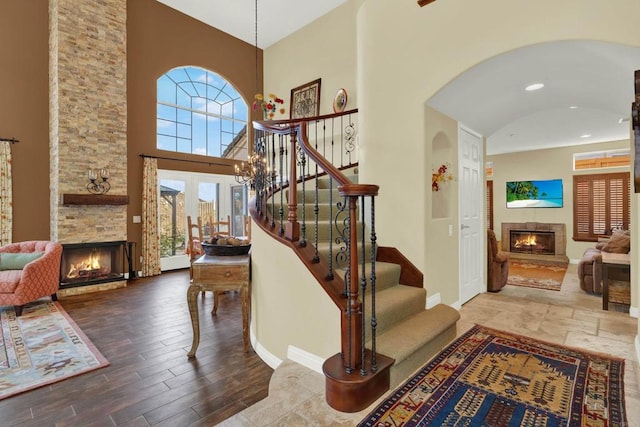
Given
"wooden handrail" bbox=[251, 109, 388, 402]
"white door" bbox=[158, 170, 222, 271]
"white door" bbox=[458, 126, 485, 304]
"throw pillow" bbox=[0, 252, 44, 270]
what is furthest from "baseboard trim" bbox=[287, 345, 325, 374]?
"white door" bbox=[158, 170, 222, 271]

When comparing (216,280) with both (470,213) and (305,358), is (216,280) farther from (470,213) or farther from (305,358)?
(470,213)

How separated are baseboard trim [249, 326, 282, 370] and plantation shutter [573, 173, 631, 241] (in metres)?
8.79

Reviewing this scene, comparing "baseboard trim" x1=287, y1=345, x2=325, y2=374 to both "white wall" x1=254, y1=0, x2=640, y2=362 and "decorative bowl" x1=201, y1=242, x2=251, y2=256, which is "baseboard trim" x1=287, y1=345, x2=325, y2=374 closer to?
"white wall" x1=254, y1=0, x2=640, y2=362

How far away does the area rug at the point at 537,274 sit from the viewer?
215 inches

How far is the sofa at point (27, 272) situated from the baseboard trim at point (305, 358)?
392cm

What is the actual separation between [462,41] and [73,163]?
243 inches

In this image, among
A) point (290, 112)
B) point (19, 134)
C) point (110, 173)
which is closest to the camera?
point (19, 134)

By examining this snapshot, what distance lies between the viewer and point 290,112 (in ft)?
26.2

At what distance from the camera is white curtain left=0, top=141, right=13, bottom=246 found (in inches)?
203

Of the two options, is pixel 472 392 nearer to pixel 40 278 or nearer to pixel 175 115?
pixel 40 278

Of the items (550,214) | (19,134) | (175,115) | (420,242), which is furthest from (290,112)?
(550,214)

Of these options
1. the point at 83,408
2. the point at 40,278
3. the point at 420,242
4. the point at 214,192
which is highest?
the point at 214,192

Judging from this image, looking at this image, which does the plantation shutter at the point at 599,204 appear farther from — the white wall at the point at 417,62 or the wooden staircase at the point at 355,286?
the wooden staircase at the point at 355,286

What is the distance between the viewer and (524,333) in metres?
3.18
